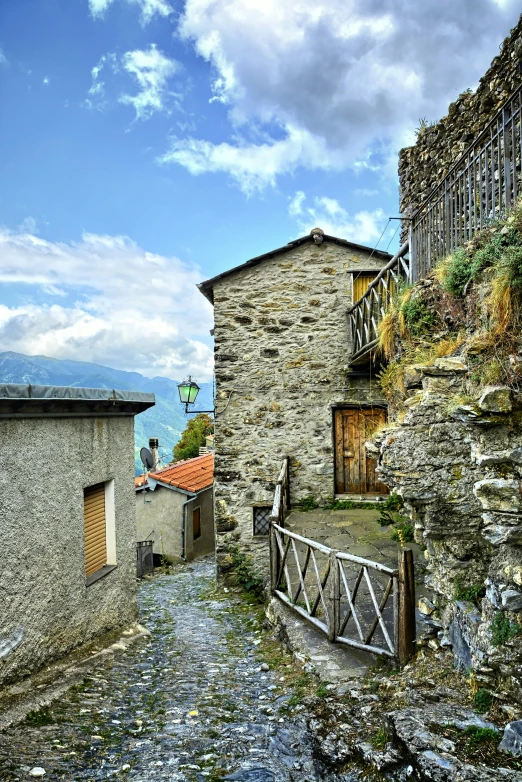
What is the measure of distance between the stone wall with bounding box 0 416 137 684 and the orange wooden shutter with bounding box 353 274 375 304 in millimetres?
5641

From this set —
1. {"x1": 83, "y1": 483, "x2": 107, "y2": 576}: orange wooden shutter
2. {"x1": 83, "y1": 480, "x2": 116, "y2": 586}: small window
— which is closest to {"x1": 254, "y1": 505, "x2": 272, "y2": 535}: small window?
{"x1": 83, "y1": 480, "x2": 116, "y2": 586}: small window

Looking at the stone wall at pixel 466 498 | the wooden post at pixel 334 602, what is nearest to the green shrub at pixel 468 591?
the stone wall at pixel 466 498

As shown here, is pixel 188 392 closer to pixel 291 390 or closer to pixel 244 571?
pixel 291 390

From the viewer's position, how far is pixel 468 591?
3779 mm

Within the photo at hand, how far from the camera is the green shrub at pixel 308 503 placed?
9.87 m

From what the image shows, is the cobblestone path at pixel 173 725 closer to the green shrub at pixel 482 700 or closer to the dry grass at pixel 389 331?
the green shrub at pixel 482 700

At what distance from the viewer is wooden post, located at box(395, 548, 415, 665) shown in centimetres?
423

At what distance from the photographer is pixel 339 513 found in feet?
31.2

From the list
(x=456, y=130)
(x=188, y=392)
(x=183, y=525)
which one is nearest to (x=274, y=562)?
(x=188, y=392)

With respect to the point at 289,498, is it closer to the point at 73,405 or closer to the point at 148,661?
the point at 148,661

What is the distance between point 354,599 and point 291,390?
5.63 meters

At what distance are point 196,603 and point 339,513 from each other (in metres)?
3.18

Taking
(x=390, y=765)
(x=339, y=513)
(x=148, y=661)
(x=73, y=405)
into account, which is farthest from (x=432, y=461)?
(x=339, y=513)

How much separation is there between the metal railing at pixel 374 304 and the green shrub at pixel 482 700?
4.47 meters
